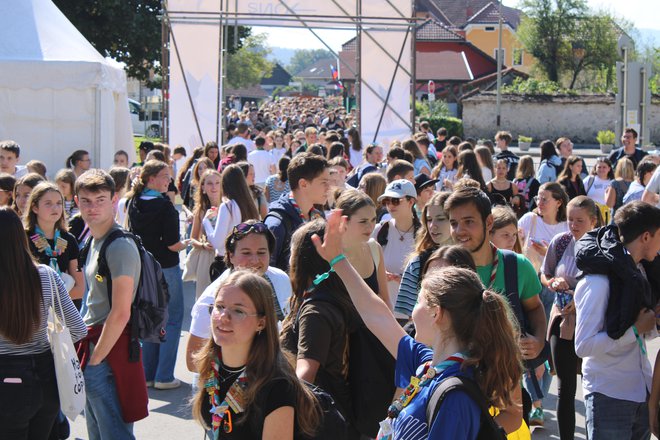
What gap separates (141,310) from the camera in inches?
200

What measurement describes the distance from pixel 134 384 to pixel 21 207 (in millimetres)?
2850

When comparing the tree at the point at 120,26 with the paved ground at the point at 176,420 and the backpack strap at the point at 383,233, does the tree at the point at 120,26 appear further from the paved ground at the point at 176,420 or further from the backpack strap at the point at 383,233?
the backpack strap at the point at 383,233

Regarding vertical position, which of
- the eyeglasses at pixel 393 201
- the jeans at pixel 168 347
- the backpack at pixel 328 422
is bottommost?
the jeans at pixel 168 347

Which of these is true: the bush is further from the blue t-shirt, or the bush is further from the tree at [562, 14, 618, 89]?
the blue t-shirt

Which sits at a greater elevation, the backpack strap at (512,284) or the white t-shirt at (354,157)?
the white t-shirt at (354,157)

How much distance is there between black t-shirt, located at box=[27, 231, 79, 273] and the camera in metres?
6.25

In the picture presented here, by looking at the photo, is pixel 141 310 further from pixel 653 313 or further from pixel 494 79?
pixel 494 79

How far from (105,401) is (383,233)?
2820mm

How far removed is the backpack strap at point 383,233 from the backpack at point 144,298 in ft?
7.05

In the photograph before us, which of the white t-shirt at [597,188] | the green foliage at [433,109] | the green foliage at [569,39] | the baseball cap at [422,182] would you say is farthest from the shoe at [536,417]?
the green foliage at [569,39]

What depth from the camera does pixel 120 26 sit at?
32.0m

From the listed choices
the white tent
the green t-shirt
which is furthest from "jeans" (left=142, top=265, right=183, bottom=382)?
the white tent

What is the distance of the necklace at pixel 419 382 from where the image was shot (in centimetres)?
295

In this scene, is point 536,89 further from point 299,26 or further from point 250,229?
point 250,229
